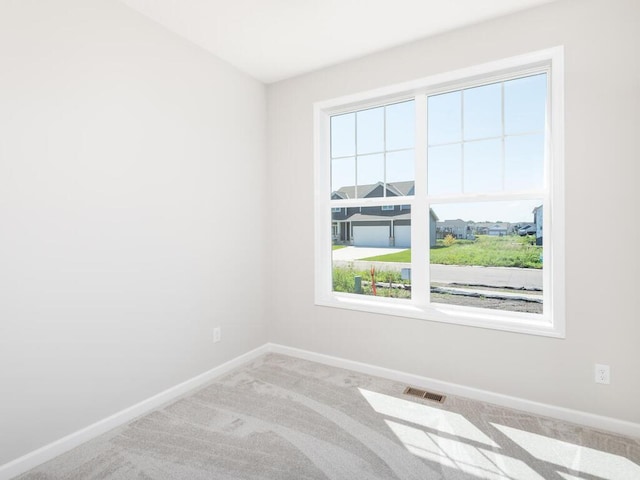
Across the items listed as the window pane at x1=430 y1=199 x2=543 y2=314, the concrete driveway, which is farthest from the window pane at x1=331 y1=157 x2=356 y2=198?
the window pane at x1=430 y1=199 x2=543 y2=314

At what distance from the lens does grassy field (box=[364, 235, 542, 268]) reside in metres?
Answer: 2.50

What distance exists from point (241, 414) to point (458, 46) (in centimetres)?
302

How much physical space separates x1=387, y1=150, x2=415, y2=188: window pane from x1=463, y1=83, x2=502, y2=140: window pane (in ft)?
1.54

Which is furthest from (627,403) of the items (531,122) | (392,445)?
(531,122)

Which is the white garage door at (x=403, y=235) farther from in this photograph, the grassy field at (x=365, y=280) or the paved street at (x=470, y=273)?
the grassy field at (x=365, y=280)

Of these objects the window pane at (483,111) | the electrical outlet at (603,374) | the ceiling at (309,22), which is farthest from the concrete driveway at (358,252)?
the ceiling at (309,22)

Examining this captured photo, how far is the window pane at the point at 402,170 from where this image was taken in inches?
115

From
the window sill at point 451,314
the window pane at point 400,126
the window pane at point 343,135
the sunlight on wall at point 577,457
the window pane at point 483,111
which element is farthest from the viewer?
the window pane at point 343,135

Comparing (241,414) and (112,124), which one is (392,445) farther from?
(112,124)

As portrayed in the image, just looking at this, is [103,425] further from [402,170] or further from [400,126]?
[400,126]

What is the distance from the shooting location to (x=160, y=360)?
2.52 metres

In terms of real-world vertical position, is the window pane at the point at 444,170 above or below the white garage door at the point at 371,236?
above

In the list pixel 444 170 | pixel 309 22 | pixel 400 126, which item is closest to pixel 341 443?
pixel 444 170

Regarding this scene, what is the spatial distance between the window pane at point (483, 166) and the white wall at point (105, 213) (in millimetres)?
1961
